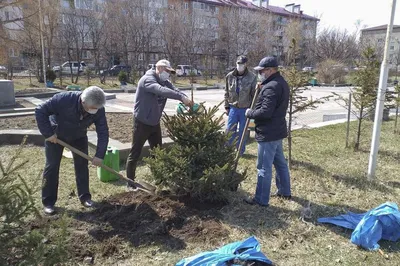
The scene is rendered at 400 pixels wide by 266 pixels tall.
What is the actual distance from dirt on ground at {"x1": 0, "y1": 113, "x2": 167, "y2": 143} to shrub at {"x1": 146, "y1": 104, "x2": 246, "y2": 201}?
302cm

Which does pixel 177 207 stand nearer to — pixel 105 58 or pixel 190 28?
pixel 105 58

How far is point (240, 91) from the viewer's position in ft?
18.3

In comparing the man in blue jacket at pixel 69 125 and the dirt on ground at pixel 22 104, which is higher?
the man in blue jacket at pixel 69 125

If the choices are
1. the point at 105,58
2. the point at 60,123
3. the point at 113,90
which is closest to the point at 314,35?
the point at 105,58

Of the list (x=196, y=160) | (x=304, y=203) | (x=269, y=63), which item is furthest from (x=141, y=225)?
(x=269, y=63)

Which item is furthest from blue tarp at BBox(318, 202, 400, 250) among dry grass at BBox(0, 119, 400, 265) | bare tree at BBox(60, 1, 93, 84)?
bare tree at BBox(60, 1, 93, 84)

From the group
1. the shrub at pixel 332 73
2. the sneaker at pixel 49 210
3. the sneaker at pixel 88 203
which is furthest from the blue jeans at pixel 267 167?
the shrub at pixel 332 73

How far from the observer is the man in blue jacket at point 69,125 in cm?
348

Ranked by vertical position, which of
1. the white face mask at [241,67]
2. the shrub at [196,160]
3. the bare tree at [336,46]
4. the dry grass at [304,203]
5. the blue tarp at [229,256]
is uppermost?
the bare tree at [336,46]

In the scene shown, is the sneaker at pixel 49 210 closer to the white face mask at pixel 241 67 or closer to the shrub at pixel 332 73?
the white face mask at pixel 241 67

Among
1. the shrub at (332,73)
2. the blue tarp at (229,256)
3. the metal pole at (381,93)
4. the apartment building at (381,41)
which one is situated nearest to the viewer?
the blue tarp at (229,256)

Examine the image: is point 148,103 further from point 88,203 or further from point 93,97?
point 88,203

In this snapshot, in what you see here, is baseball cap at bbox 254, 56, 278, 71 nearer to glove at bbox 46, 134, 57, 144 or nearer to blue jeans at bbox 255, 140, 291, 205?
blue jeans at bbox 255, 140, 291, 205

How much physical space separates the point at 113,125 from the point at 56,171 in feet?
15.3
